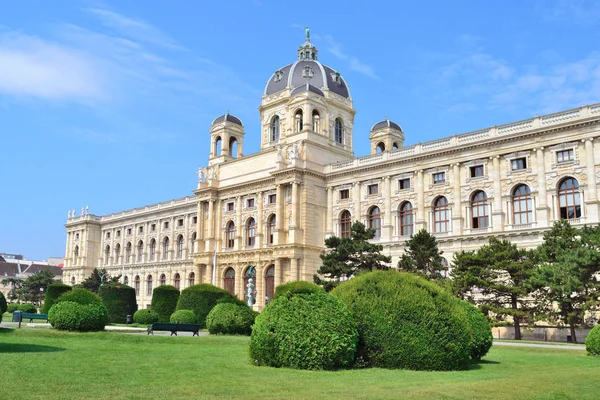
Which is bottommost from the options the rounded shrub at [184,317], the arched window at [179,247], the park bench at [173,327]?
the park bench at [173,327]

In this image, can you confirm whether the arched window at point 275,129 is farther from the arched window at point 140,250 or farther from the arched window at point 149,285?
the arched window at point 140,250

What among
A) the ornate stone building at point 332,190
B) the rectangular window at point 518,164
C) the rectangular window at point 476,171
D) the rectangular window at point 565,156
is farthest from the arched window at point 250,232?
the rectangular window at point 565,156

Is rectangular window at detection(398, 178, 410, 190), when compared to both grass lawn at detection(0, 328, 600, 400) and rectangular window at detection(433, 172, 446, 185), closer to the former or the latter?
rectangular window at detection(433, 172, 446, 185)

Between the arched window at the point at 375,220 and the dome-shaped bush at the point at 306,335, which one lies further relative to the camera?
the arched window at the point at 375,220

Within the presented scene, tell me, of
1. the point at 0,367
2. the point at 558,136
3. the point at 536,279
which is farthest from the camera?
the point at 558,136

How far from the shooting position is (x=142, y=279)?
8506cm

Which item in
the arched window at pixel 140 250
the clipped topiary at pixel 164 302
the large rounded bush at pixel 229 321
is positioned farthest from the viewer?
the arched window at pixel 140 250

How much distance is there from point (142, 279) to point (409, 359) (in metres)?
73.3

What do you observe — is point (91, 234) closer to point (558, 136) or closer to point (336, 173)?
point (336, 173)

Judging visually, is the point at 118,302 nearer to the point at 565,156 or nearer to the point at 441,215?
the point at 441,215

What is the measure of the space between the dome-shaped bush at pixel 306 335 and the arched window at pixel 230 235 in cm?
4920

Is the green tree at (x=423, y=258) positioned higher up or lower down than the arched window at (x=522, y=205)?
lower down

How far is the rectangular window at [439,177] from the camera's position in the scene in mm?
49969

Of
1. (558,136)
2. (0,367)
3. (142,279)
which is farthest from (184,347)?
(142,279)
